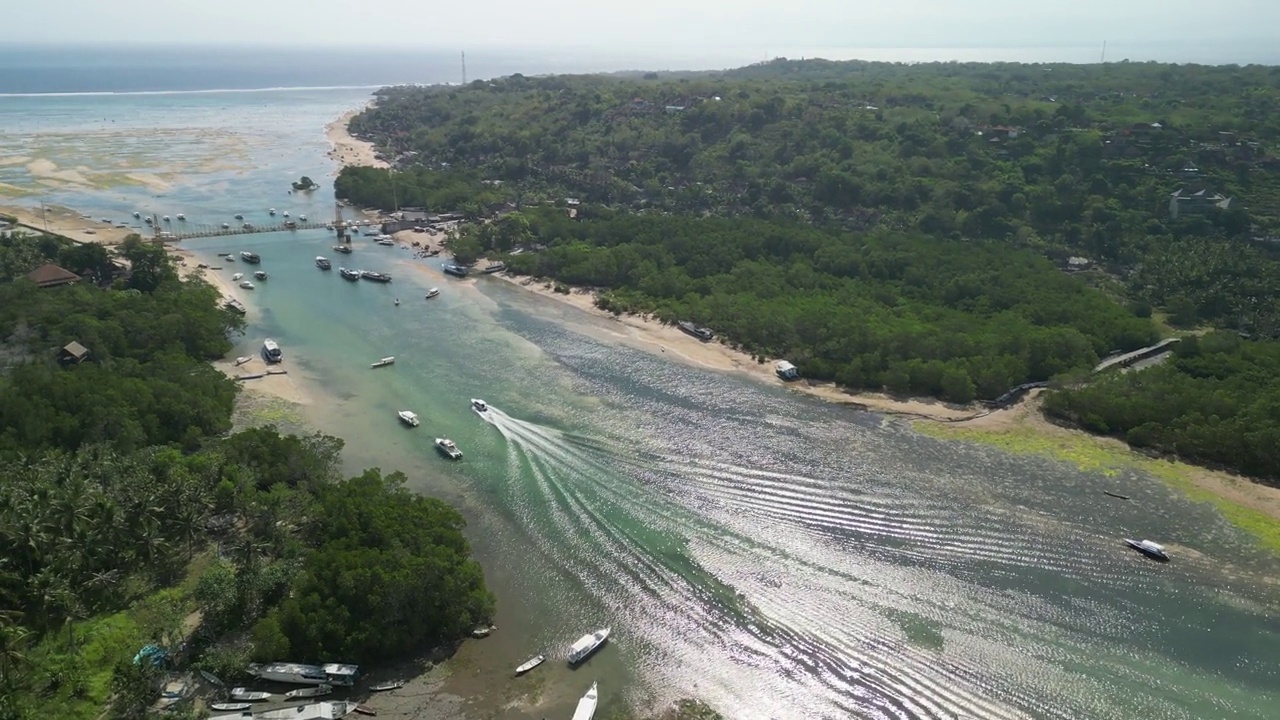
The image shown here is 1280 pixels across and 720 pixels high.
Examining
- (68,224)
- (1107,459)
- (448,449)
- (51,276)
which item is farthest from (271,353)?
(1107,459)

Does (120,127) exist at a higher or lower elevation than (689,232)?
higher

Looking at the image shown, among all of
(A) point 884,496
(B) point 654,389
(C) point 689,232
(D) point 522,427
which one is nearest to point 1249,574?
(A) point 884,496

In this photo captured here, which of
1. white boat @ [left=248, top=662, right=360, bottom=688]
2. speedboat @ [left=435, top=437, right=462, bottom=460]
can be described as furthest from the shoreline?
white boat @ [left=248, top=662, right=360, bottom=688]

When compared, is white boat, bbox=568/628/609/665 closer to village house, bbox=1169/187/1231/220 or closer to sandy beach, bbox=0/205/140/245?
sandy beach, bbox=0/205/140/245

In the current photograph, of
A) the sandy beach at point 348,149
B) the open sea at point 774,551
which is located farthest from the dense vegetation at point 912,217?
the open sea at point 774,551

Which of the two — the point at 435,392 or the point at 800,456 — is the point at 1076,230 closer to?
the point at 800,456

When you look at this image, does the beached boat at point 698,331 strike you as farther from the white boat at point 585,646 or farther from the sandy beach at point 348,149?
the sandy beach at point 348,149
